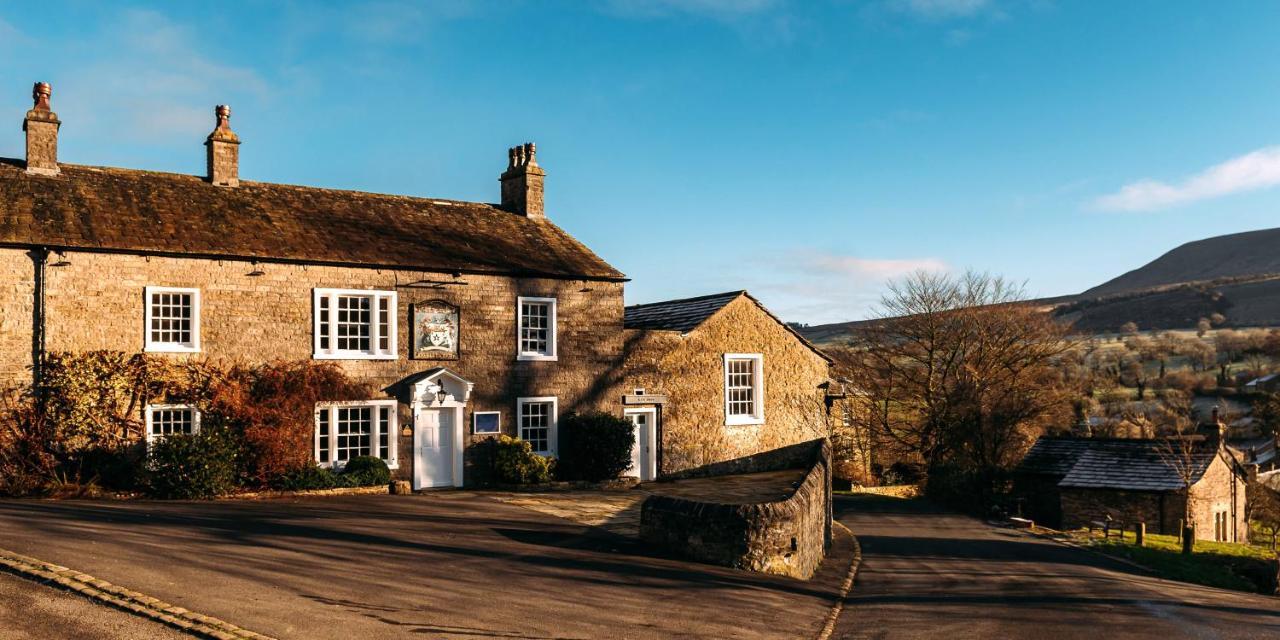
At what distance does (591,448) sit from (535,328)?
11.9 feet

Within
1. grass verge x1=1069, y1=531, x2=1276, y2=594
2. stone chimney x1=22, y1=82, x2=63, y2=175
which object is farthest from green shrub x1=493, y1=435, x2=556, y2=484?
grass verge x1=1069, y1=531, x2=1276, y2=594

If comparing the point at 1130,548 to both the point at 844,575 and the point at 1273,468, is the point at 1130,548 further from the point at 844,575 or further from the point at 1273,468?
the point at 1273,468

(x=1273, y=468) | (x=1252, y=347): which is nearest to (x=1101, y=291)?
(x=1252, y=347)

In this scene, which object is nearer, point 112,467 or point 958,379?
point 112,467

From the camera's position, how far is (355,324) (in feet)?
77.5

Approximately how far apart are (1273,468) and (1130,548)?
108 feet

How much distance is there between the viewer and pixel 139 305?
21078 mm

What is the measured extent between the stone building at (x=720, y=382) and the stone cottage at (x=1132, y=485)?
11.2 metres

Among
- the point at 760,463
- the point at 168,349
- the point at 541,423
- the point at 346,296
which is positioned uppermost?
the point at 346,296

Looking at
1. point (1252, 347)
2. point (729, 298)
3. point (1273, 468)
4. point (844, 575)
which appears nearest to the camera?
point (844, 575)

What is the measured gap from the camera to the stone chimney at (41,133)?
73.8ft

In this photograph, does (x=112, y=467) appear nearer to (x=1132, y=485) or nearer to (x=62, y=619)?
(x=62, y=619)

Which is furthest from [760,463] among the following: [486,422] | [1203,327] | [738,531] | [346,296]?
[1203,327]

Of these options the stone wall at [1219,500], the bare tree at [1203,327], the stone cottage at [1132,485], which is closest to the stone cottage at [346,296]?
the stone cottage at [1132,485]
